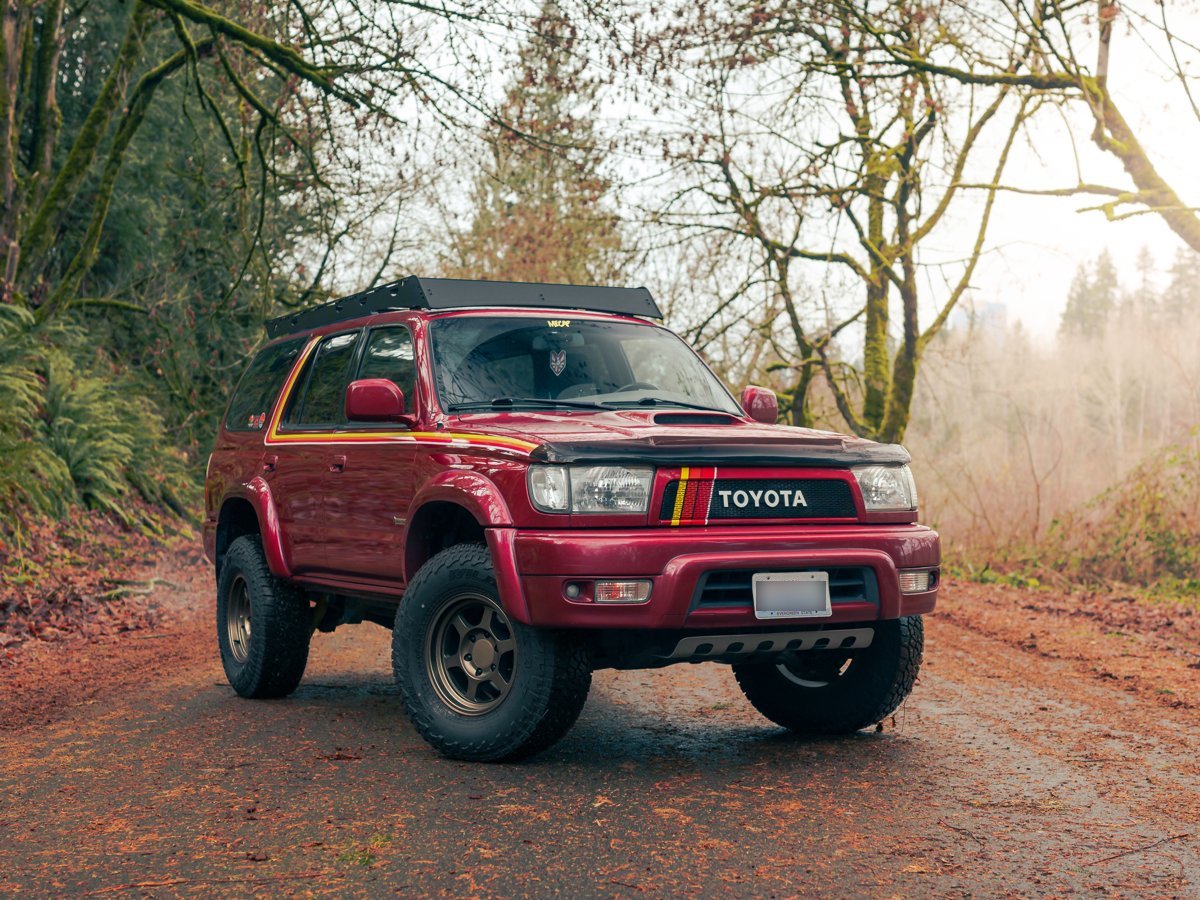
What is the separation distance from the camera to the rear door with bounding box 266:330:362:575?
6660 millimetres

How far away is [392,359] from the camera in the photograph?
257 inches

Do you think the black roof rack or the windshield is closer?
the windshield

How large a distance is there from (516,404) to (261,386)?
2.68 meters

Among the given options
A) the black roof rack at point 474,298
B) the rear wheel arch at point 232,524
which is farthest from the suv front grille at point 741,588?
the rear wheel arch at point 232,524

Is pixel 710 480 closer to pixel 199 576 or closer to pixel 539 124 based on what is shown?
pixel 539 124

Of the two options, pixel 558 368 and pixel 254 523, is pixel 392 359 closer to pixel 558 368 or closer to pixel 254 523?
pixel 558 368

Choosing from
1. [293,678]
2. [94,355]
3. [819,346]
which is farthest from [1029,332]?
[293,678]

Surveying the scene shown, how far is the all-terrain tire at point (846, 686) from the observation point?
578 cm

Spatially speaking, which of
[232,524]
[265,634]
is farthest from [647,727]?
[232,524]

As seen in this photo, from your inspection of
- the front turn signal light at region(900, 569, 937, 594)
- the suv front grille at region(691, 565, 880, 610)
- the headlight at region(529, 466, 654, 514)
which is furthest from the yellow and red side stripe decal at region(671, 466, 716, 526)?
the front turn signal light at region(900, 569, 937, 594)

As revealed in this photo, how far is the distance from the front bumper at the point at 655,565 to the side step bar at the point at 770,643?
58mm

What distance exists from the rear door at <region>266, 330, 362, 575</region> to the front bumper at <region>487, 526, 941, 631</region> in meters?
1.87

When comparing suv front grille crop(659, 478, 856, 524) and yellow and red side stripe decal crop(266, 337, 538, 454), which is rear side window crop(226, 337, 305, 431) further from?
suv front grille crop(659, 478, 856, 524)

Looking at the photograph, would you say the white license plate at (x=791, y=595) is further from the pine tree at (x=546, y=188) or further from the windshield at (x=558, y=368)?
the pine tree at (x=546, y=188)
